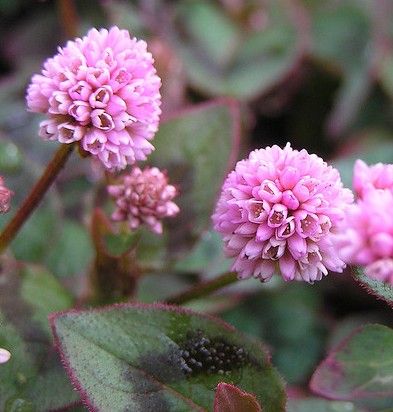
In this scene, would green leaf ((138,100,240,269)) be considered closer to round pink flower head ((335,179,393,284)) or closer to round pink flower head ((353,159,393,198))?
round pink flower head ((353,159,393,198))

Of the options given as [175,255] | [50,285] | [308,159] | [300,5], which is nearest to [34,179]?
[50,285]

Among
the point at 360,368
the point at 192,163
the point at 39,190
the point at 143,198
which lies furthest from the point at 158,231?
the point at 360,368

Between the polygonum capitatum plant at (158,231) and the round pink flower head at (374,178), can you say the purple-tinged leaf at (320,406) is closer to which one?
the polygonum capitatum plant at (158,231)

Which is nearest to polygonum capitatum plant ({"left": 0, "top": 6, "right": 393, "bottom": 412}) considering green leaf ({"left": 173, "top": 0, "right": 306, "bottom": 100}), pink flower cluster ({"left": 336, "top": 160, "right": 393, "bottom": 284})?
pink flower cluster ({"left": 336, "top": 160, "right": 393, "bottom": 284})

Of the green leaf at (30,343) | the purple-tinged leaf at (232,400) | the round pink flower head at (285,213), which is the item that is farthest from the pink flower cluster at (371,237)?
the green leaf at (30,343)

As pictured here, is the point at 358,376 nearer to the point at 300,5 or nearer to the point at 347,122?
the point at 347,122

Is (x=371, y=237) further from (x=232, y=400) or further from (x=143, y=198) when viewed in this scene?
(x=143, y=198)
